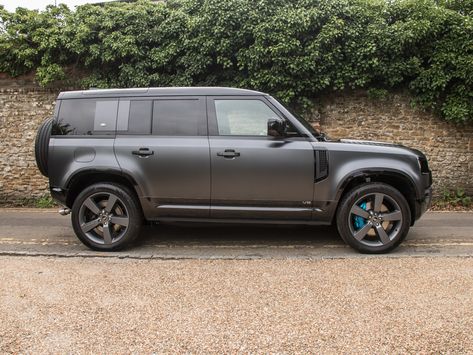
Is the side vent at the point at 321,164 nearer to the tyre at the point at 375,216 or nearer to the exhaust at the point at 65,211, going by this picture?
the tyre at the point at 375,216

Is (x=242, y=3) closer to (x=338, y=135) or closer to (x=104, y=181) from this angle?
(x=338, y=135)

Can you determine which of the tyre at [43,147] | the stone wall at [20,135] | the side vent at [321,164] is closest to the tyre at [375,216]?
the side vent at [321,164]

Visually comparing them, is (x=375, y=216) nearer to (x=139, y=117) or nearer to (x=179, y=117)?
(x=179, y=117)

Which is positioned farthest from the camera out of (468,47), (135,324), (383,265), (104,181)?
(468,47)

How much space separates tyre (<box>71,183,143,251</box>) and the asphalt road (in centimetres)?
16

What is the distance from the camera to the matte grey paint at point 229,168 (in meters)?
4.78

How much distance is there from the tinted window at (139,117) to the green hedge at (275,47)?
3.84 meters

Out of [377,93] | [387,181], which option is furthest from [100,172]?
[377,93]

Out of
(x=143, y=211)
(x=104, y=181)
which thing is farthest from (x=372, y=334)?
(x=104, y=181)

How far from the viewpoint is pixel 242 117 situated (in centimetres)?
501

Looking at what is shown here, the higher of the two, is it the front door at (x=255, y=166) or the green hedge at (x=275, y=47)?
the green hedge at (x=275, y=47)

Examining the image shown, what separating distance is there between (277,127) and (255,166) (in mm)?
524

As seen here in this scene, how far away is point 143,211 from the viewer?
506 cm

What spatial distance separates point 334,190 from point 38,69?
7361 mm
